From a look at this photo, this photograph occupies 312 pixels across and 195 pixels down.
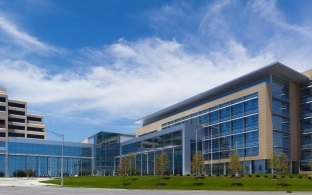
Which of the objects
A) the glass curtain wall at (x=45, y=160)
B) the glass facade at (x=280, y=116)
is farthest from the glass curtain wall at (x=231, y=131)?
the glass curtain wall at (x=45, y=160)

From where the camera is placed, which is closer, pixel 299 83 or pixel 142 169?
pixel 299 83

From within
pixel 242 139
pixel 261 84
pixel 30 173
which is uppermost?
pixel 261 84

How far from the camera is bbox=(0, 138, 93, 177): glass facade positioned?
474ft

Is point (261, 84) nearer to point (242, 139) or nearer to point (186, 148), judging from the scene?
point (242, 139)

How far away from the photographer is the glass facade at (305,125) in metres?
97.9

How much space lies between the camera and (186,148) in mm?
108812

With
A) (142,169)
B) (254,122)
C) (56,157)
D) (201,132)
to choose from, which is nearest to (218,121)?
(201,132)

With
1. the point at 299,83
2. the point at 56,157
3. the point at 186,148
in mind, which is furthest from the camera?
the point at 56,157

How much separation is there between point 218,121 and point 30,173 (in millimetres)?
60247

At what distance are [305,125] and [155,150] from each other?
4007cm

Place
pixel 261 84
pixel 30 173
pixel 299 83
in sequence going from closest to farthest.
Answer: pixel 261 84 → pixel 299 83 → pixel 30 173

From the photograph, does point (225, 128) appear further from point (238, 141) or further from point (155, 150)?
point (155, 150)

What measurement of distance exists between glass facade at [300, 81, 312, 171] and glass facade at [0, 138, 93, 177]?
255 ft

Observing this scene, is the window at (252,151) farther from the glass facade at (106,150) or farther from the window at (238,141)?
the glass facade at (106,150)
